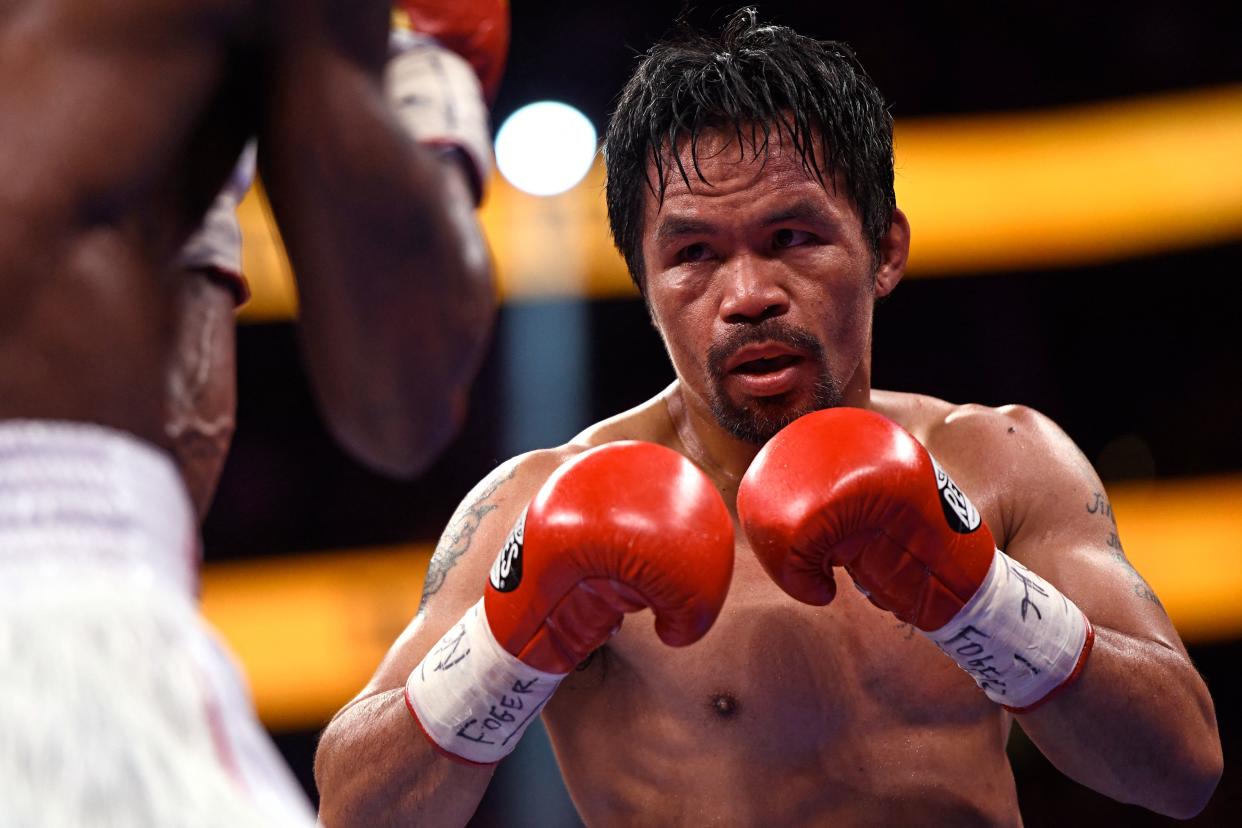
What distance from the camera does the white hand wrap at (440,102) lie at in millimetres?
1137

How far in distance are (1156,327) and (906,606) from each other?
5098mm

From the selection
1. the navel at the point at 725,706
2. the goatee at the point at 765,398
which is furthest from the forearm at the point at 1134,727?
the goatee at the point at 765,398

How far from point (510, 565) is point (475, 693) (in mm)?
168

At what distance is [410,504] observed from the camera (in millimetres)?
6516

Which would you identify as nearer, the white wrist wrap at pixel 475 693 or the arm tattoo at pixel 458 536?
the white wrist wrap at pixel 475 693

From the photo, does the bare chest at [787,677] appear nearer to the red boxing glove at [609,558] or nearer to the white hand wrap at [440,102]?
the red boxing glove at [609,558]

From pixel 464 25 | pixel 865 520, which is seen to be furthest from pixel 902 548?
pixel 464 25

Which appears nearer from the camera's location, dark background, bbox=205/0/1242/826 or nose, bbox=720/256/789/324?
nose, bbox=720/256/789/324

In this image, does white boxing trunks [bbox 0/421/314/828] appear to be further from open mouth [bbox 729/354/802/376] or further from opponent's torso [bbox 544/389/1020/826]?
open mouth [bbox 729/354/802/376]

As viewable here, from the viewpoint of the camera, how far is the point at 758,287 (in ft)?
6.62

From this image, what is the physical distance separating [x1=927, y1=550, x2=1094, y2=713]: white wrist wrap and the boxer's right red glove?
0.32 meters

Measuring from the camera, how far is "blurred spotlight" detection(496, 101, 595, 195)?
516 centimetres

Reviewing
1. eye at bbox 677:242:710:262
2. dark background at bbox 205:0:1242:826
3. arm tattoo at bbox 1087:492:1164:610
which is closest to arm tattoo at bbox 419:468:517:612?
eye at bbox 677:242:710:262

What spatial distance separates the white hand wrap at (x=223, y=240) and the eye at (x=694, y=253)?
0.91 meters
